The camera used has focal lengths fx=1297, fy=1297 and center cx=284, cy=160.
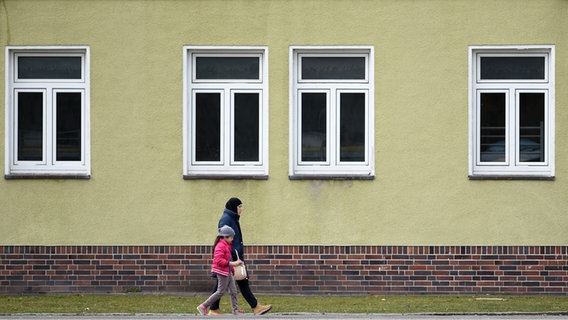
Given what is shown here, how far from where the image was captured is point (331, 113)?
20.0 m

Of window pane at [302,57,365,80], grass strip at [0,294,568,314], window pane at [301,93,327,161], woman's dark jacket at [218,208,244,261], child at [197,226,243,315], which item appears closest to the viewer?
child at [197,226,243,315]

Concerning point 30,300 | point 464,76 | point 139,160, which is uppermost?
point 464,76

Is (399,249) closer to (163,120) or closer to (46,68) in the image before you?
(163,120)

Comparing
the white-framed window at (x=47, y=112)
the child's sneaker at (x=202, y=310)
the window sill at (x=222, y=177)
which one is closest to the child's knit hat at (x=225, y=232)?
the child's sneaker at (x=202, y=310)

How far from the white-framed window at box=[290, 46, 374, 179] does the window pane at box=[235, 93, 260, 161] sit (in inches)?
23.4

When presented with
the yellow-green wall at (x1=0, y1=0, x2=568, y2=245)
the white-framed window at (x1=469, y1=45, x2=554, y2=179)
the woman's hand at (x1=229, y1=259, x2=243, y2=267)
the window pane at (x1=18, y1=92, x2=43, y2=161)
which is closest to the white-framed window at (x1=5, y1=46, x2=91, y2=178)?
the window pane at (x1=18, y1=92, x2=43, y2=161)

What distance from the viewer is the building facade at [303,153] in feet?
64.1

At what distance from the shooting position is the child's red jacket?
16.7 meters

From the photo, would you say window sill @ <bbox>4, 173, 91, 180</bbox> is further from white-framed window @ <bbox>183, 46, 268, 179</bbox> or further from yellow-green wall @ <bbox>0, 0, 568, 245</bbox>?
white-framed window @ <bbox>183, 46, 268, 179</bbox>

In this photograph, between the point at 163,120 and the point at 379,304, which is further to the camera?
the point at 163,120

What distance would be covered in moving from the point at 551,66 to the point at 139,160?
21.0 ft

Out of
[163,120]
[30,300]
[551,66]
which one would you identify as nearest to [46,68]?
[163,120]

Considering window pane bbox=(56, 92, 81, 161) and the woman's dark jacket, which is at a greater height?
window pane bbox=(56, 92, 81, 161)

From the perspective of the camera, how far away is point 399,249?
19.6 m
